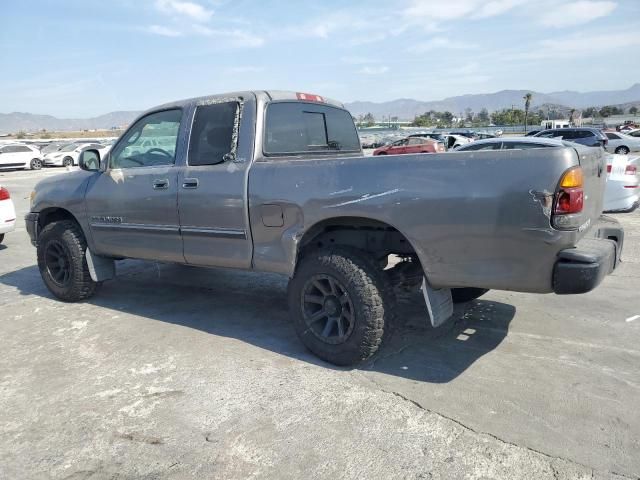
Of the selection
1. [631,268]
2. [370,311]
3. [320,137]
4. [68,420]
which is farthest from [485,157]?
[631,268]

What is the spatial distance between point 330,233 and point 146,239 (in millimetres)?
1873

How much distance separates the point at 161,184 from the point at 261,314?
154 centimetres

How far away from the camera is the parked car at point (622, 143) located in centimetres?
2752

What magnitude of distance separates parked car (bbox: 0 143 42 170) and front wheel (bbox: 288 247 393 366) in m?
30.9

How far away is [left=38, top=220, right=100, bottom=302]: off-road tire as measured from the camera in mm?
5316

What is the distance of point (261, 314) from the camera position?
5055 millimetres

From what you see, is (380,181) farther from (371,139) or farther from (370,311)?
Answer: (371,139)

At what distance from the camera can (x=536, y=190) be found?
2.88 meters

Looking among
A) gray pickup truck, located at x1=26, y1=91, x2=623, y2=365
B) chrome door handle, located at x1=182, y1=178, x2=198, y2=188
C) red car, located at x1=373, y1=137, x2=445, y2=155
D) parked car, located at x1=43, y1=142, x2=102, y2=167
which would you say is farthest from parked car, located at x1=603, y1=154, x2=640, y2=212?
parked car, located at x1=43, y1=142, x2=102, y2=167

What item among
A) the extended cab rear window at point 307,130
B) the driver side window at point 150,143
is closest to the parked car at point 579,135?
the extended cab rear window at point 307,130

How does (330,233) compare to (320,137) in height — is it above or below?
below

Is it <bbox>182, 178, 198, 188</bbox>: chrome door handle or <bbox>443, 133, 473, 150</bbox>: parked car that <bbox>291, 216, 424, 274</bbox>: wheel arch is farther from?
<bbox>443, 133, 473, 150</bbox>: parked car

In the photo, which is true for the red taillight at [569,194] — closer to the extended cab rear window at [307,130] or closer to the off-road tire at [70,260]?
the extended cab rear window at [307,130]

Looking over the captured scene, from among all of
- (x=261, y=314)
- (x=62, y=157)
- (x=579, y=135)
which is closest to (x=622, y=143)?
(x=579, y=135)
